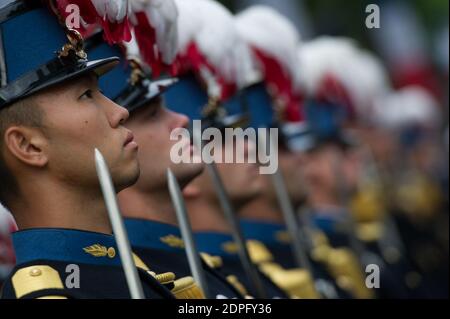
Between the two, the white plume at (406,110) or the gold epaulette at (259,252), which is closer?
the gold epaulette at (259,252)

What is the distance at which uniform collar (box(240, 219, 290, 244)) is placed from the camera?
7010mm

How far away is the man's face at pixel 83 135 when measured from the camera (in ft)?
12.6

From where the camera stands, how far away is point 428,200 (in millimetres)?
14977

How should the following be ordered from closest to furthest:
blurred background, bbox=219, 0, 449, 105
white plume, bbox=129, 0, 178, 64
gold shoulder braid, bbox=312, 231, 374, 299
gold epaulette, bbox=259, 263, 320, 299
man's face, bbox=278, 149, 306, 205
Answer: white plume, bbox=129, 0, 178, 64 → gold epaulette, bbox=259, 263, 320, 299 → man's face, bbox=278, 149, 306, 205 → gold shoulder braid, bbox=312, 231, 374, 299 → blurred background, bbox=219, 0, 449, 105

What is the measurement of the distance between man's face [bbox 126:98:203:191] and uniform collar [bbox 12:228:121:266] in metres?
0.90

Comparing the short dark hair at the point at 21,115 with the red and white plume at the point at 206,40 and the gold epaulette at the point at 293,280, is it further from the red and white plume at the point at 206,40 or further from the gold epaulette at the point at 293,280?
the gold epaulette at the point at 293,280

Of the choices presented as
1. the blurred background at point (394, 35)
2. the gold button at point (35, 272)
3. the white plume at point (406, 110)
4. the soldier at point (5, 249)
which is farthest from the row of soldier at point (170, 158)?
the blurred background at point (394, 35)

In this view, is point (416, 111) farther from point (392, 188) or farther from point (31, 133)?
point (31, 133)

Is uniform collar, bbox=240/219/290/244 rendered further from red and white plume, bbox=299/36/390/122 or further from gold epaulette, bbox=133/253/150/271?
gold epaulette, bbox=133/253/150/271

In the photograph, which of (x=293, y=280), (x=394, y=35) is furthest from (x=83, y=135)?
(x=394, y=35)

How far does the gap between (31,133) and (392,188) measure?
11103mm

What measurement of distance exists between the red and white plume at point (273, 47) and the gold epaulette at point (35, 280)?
324 cm

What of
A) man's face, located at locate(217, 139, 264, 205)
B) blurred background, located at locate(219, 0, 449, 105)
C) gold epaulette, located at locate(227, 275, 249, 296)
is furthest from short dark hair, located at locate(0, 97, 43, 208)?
blurred background, located at locate(219, 0, 449, 105)
